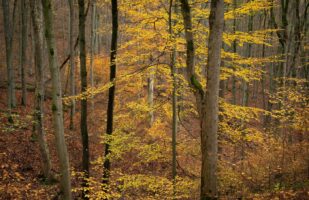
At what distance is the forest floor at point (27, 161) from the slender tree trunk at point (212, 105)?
1057 millimetres

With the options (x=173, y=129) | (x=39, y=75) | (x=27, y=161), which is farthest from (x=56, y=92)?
(x=27, y=161)

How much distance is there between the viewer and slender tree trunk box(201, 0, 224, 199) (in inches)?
248

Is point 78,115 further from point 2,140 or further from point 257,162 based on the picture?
point 257,162

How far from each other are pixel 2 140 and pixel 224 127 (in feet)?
33.1

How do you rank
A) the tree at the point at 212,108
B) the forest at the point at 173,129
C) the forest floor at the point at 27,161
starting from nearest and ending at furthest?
the tree at the point at 212,108
the forest at the point at 173,129
the forest floor at the point at 27,161

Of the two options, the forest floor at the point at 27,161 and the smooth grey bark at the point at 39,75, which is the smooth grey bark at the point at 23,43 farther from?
the smooth grey bark at the point at 39,75

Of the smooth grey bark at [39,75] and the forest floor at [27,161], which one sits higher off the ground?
the smooth grey bark at [39,75]

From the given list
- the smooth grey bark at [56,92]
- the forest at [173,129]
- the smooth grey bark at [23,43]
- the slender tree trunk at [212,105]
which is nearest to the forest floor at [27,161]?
the forest at [173,129]

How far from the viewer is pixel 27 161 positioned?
1239 centimetres

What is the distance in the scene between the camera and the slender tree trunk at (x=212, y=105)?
629 cm

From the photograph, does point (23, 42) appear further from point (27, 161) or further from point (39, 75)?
point (39, 75)

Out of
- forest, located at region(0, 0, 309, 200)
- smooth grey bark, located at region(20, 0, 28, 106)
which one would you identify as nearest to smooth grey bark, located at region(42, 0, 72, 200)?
forest, located at region(0, 0, 309, 200)

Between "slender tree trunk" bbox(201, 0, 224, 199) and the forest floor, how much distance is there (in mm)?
1057

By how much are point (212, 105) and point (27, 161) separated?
9.41 meters
